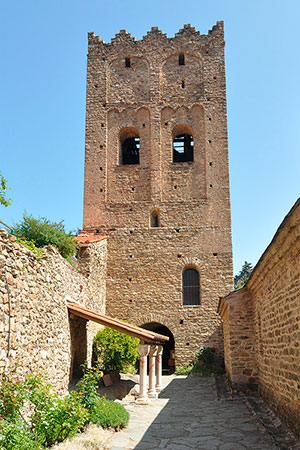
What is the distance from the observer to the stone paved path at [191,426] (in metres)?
6.23

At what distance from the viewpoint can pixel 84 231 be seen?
18.0 m

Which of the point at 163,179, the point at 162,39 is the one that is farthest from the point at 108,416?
the point at 162,39

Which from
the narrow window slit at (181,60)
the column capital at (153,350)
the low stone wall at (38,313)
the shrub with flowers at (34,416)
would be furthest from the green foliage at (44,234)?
the narrow window slit at (181,60)

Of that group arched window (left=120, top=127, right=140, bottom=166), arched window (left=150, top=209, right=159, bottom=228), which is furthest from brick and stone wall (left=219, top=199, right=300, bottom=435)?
arched window (left=120, top=127, right=140, bottom=166)

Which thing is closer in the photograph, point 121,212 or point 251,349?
point 251,349

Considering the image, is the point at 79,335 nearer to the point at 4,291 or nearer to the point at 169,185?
the point at 4,291

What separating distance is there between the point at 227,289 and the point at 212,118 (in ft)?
24.4

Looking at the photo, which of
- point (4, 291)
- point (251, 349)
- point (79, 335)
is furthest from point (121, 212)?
point (4, 291)

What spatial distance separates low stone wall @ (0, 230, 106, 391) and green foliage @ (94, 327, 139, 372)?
39.1 inches

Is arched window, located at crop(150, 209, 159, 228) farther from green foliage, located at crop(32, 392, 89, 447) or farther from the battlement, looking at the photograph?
green foliage, located at crop(32, 392, 89, 447)

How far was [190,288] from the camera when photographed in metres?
17.2

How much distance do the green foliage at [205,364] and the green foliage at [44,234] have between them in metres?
6.82

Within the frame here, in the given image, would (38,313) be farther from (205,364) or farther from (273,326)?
(205,364)

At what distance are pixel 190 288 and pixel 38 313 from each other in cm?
1062
